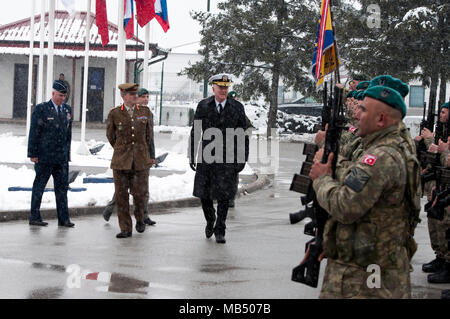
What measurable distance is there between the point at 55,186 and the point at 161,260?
9.45 ft

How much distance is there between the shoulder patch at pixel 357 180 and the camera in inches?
171

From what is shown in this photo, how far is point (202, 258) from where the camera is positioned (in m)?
9.02

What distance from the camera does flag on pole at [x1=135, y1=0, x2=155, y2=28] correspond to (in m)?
17.9

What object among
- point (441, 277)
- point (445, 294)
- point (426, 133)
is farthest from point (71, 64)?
point (445, 294)

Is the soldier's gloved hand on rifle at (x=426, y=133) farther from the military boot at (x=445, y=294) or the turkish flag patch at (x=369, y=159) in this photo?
the turkish flag patch at (x=369, y=159)

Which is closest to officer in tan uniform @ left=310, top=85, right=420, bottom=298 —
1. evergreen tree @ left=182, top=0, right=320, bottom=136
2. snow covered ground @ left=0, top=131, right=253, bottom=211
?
snow covered ground @ left=0, top=131, right=253, bottom=211

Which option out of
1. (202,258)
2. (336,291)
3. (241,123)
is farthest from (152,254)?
(336,291)

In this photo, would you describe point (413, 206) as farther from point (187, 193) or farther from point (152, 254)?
point (187, 193)

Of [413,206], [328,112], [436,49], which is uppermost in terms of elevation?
[436,49]

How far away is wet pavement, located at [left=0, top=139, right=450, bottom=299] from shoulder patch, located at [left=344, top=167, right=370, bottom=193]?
9.60ft

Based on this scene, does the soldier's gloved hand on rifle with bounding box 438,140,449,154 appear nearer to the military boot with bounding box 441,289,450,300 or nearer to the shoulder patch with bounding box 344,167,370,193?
the military boot with bounding box 441,289,450,300

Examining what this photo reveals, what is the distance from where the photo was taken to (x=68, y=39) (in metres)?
43.2

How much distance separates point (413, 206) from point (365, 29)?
32057mm

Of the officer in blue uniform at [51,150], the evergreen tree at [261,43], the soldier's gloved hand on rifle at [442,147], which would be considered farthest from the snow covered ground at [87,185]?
the evergreen tree at [261,43]
